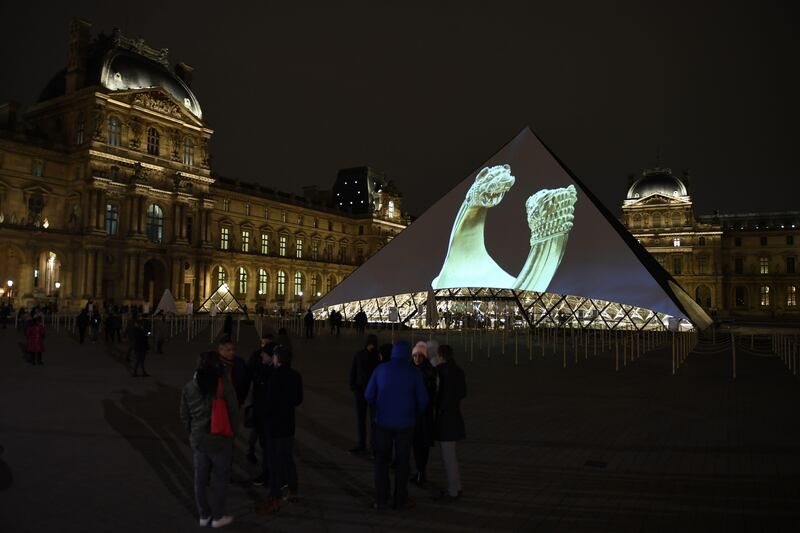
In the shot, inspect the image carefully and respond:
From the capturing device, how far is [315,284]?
72.4 meters

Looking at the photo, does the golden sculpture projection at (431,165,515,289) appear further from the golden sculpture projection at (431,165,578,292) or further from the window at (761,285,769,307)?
the window at (761,285,769,307)

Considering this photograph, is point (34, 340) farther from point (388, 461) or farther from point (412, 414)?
point (412, 414)

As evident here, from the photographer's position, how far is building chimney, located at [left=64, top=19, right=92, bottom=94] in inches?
1844

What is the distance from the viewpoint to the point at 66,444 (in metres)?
7.96

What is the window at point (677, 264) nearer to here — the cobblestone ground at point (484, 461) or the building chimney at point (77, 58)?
the building chimney at point (77, 58)

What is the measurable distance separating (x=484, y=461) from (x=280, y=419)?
287cm

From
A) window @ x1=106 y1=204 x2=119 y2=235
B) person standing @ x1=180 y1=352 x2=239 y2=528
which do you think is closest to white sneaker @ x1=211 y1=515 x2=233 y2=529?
person standing @ x1=180 y1=352 x2=239 y2=528

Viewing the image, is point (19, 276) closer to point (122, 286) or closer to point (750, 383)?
point (122, 286)

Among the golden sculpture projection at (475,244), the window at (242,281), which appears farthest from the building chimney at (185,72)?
the golden sculpture projection at (475,244)

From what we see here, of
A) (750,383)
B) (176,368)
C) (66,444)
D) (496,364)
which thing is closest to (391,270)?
(496,364)

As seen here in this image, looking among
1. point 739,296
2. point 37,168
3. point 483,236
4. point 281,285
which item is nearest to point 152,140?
point 37,168

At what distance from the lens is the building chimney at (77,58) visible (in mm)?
46844

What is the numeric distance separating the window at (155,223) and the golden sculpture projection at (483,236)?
28.0 metres

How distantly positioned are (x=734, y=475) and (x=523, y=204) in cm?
2662
